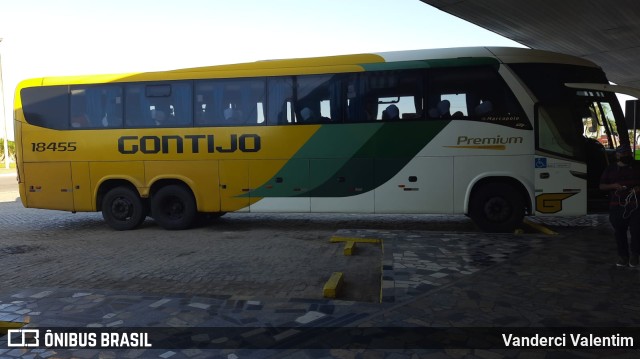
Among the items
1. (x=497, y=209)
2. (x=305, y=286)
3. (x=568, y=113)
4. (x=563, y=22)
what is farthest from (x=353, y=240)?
(x=563, y=22)

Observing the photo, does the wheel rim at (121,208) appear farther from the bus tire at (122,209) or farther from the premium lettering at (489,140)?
the premium lettering at (489,140)

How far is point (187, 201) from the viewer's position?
32.3 feet

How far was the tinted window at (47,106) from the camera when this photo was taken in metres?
10.0

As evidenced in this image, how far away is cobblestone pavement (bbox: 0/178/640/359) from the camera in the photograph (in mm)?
Result: 4027

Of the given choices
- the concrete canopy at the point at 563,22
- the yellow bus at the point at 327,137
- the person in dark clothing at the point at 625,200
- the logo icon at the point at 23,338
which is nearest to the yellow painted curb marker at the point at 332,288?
the logo icon at the point at 23,338

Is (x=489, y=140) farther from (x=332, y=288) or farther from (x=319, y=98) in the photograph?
(x=332, y=288)

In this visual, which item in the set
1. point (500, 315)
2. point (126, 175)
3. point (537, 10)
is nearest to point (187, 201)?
point (126, 175)

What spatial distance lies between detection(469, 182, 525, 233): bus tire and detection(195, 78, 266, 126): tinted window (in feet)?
15.1

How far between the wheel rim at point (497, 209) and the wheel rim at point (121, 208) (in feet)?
24.7

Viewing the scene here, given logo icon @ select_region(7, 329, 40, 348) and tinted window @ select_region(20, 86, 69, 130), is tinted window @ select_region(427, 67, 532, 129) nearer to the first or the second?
logo icon @ select_region(7, 329, 40, 348)

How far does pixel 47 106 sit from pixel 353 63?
683cm

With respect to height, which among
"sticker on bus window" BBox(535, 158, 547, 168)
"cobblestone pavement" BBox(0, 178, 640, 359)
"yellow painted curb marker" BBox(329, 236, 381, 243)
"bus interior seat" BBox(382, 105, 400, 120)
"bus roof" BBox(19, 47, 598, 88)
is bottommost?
"cobblestone pavement" BBox(0, 178, 640, 359)

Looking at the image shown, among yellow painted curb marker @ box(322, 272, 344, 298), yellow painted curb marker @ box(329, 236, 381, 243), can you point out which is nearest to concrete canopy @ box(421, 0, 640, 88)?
yellow painted curb marker @ box(329, 236, 381, 243)

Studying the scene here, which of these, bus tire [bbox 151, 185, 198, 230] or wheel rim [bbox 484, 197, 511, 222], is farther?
bus tire [bbox 151, 185, 198, 230]
